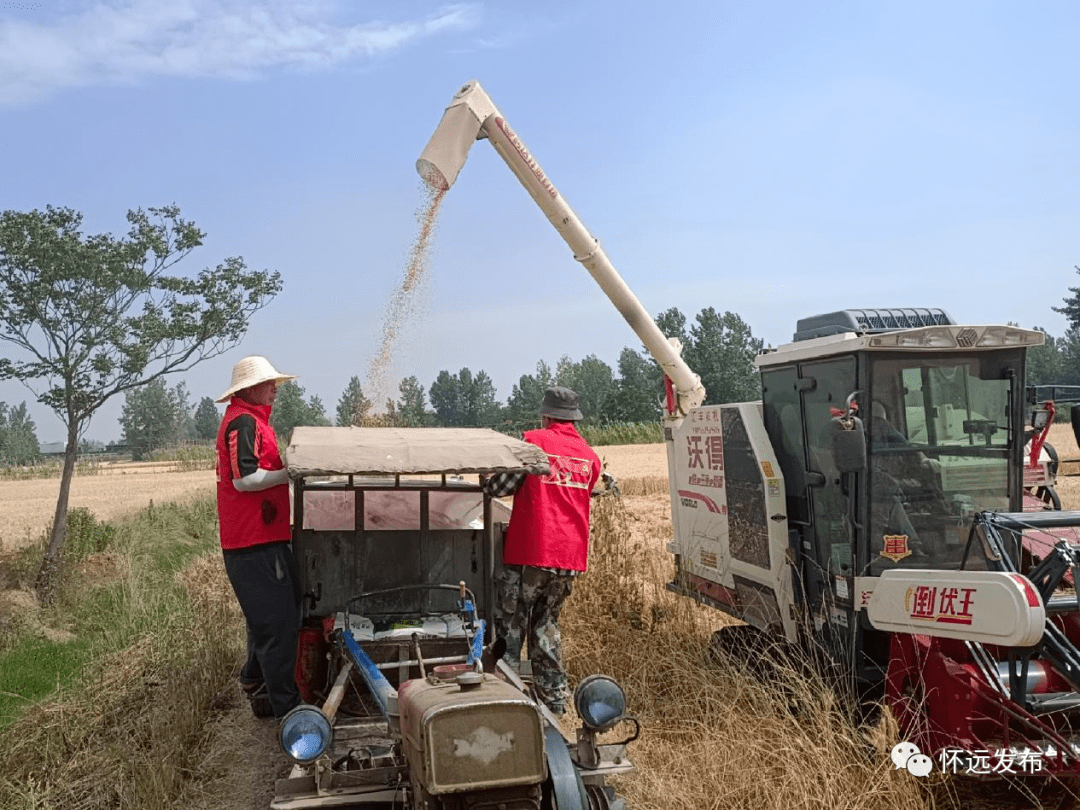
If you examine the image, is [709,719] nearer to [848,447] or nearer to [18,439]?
[848,447]

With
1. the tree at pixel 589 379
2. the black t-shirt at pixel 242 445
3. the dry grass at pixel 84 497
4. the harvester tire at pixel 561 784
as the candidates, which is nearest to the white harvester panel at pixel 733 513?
the harvester tire at pixel 561 784

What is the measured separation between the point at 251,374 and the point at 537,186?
314 cm

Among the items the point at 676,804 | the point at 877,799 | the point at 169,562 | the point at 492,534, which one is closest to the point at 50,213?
the point at 169,562

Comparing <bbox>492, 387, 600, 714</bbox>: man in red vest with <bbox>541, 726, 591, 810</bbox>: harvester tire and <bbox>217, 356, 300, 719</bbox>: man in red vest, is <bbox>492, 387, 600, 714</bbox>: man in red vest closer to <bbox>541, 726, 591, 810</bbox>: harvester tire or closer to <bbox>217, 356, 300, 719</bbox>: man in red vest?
<bbox>217, 356, 300, 719</bbox>: man in red vest

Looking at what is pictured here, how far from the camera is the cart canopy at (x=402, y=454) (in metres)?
5.22

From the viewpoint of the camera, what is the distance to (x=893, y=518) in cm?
627

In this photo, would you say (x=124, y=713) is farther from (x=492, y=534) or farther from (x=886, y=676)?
(x=886, y=676)

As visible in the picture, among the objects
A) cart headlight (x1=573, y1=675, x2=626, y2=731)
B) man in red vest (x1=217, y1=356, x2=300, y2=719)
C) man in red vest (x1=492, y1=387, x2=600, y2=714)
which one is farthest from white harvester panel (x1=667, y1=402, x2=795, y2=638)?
man in red vest (x1=217, y1=356, x2=300, y2=719)

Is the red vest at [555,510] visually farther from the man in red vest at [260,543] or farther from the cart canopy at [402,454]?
the man in red vest at [260,543]

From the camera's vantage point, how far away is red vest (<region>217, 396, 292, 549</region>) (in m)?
6.00

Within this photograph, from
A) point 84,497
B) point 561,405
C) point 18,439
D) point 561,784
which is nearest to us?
point 561,784

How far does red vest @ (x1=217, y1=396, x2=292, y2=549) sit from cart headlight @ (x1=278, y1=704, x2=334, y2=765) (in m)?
1.85

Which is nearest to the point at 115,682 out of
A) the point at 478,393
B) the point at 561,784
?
the point at 561,784

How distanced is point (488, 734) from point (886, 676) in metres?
2.82
